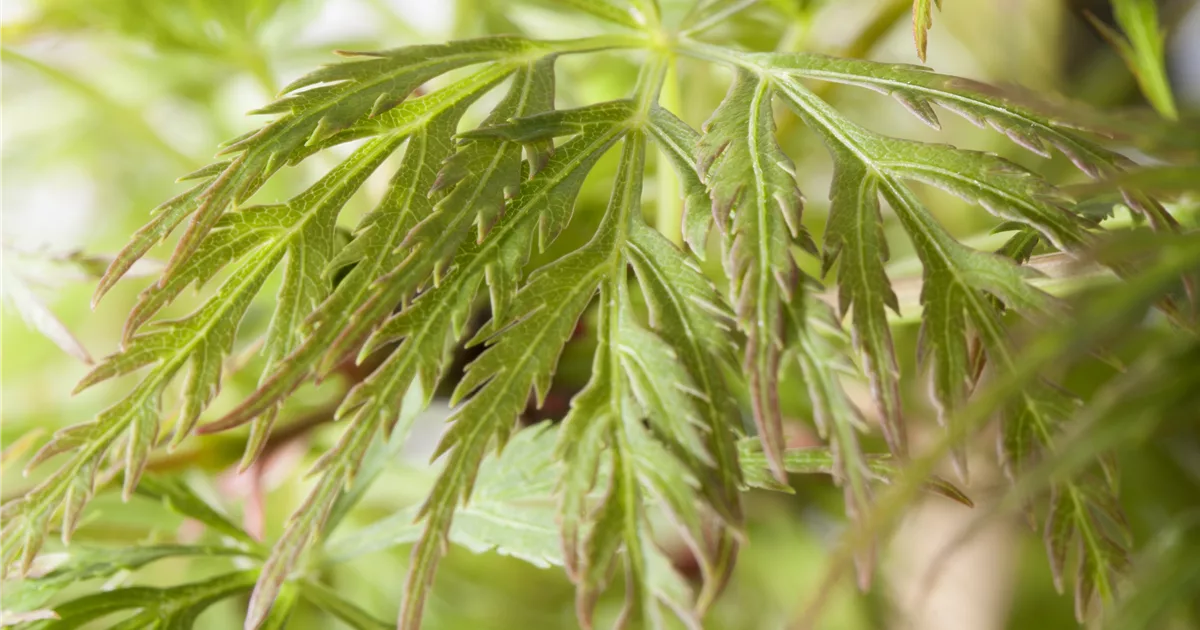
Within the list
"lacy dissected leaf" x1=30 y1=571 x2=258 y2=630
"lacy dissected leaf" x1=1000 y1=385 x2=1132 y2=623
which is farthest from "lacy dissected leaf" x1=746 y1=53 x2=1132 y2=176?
"lacy dissected leaf" x1=30 y1=571 x2=258 y2=630

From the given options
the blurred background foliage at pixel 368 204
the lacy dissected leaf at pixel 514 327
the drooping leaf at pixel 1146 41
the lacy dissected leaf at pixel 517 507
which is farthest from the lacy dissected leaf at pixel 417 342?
the drooping leaf at pixel 1146 41

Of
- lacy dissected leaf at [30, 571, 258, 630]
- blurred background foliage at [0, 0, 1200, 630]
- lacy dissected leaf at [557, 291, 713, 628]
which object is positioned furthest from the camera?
blurred background foliage at [0, 0, 1200, 630]

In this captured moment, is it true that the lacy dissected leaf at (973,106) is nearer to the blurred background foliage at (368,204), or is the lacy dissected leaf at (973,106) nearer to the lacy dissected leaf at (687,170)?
the lacy dissected leaf at (687,170)

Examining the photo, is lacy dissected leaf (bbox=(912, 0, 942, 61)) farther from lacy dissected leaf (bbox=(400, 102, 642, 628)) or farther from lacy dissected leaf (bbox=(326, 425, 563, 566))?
lacy dissected leaf (bbox=(326, 425, 563, 566))

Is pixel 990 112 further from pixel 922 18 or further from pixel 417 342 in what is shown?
pixel 417 342

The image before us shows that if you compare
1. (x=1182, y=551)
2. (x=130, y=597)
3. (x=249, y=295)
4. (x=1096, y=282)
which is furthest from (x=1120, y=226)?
(x=130, y=597)

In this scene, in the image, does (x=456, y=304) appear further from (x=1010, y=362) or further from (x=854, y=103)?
(x=854, y=103)

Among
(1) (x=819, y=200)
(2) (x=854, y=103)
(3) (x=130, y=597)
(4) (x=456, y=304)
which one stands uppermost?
(2) (x=854, y=103)
